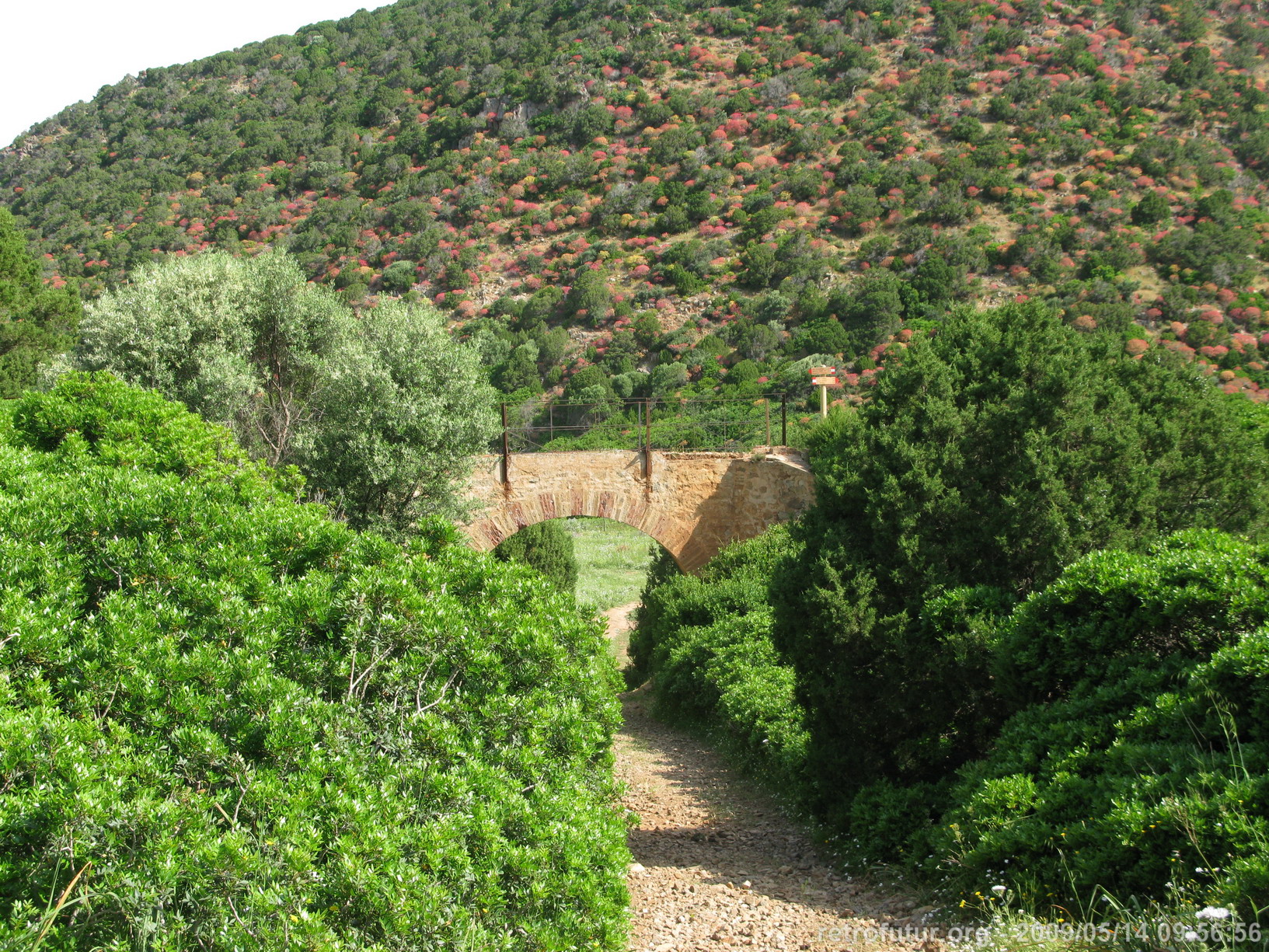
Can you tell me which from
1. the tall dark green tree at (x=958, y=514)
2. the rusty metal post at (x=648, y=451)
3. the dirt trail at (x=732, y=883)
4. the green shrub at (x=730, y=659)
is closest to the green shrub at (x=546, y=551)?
the green shrub at (x=730, y=659)

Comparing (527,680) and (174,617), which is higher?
(174,617)

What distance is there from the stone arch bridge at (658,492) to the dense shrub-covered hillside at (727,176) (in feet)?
31.2

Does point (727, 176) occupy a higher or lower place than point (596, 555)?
higher

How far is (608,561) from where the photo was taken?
103ft

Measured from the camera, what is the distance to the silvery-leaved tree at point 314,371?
10883 millimetres

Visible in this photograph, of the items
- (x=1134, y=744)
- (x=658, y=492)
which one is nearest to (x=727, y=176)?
(x=658, y=492)

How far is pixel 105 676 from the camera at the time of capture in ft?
11.7

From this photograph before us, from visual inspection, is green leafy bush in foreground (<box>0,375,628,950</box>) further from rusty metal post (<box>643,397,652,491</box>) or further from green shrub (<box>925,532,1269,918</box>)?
rusty metal post (<box>643,397,652,491</box>)

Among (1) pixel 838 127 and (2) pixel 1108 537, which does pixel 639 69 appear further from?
(2) pixel 1108 537

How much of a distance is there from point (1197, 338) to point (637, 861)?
2375 cm

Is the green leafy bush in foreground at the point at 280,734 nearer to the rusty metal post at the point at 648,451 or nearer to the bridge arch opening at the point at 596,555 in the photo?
the bridge arch opening at the point at 596,555

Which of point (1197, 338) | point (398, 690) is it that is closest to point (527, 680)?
point (398, 690)

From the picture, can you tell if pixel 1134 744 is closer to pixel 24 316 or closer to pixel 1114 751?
pixel 1114 751

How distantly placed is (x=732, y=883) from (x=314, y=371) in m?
10.2
